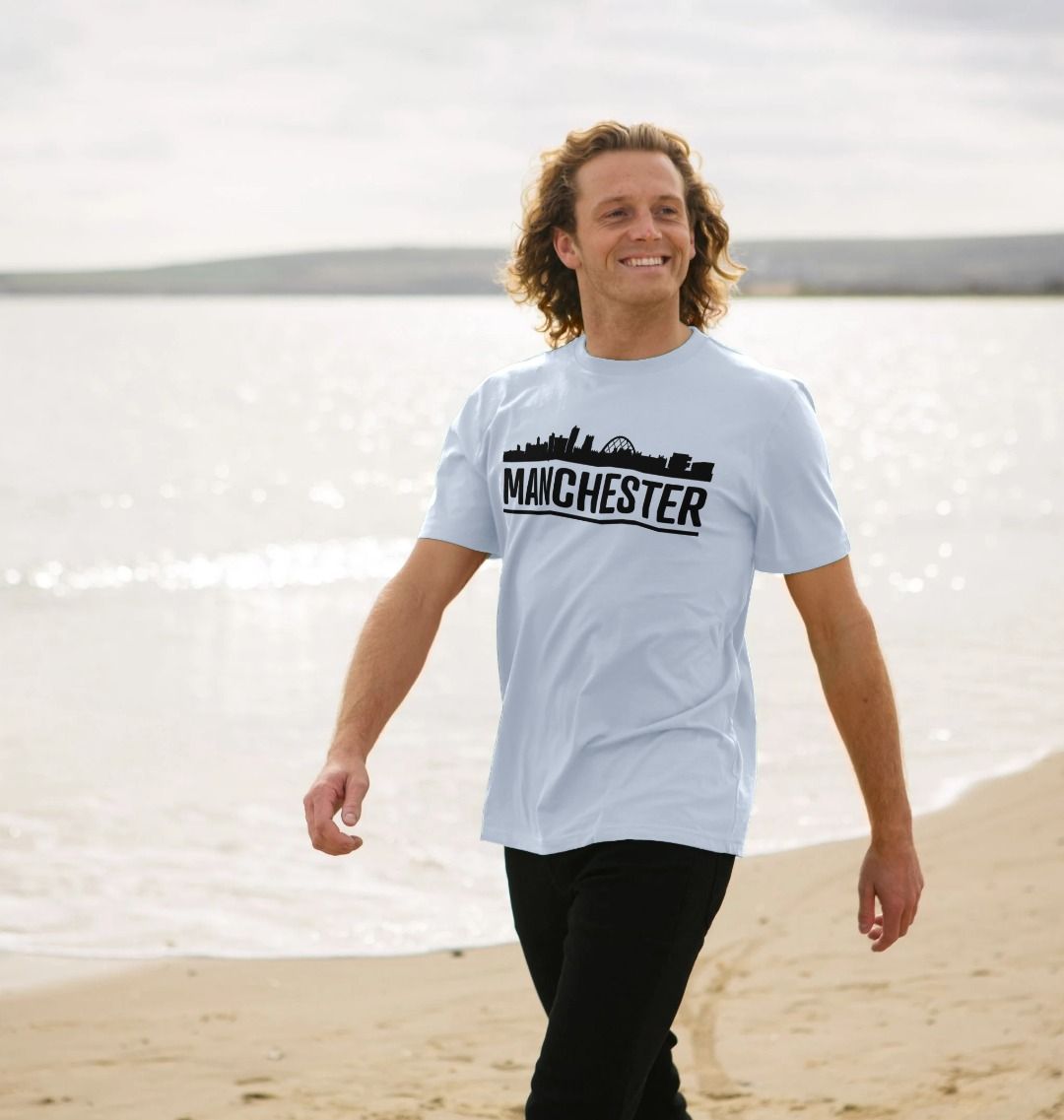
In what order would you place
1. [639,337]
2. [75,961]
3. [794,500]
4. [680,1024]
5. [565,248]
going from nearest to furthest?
[794,500]
[639,337]
[565,248]
[680,1024]
[75,961]

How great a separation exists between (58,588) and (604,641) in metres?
17.7

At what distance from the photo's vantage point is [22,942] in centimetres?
681

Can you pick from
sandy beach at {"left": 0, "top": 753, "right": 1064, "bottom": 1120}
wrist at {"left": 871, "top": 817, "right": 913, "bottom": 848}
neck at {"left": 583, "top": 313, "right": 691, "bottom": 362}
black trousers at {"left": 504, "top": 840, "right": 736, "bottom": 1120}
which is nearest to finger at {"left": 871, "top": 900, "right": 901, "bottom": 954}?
wrist at {"left": 871, "top": 817, "right": 913, "bottom": 848}

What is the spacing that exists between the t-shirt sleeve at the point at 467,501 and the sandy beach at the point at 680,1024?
2306 millimetres

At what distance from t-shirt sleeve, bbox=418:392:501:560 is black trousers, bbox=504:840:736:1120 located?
0.67 m

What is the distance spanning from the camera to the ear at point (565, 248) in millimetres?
3244

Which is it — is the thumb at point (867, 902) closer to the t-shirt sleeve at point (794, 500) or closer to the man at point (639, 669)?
the man at point (639, 669)

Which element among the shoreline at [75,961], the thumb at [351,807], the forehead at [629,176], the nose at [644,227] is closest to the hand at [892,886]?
the thumb at [351,807]

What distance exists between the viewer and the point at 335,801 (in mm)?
2867

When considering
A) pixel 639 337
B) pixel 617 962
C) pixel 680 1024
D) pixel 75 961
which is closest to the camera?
pixel 617 962

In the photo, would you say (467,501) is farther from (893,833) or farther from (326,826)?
(893,833)

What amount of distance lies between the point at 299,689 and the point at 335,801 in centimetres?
987

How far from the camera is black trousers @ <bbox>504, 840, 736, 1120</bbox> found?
2.65m

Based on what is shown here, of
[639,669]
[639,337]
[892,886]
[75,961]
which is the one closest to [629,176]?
[639,337]
